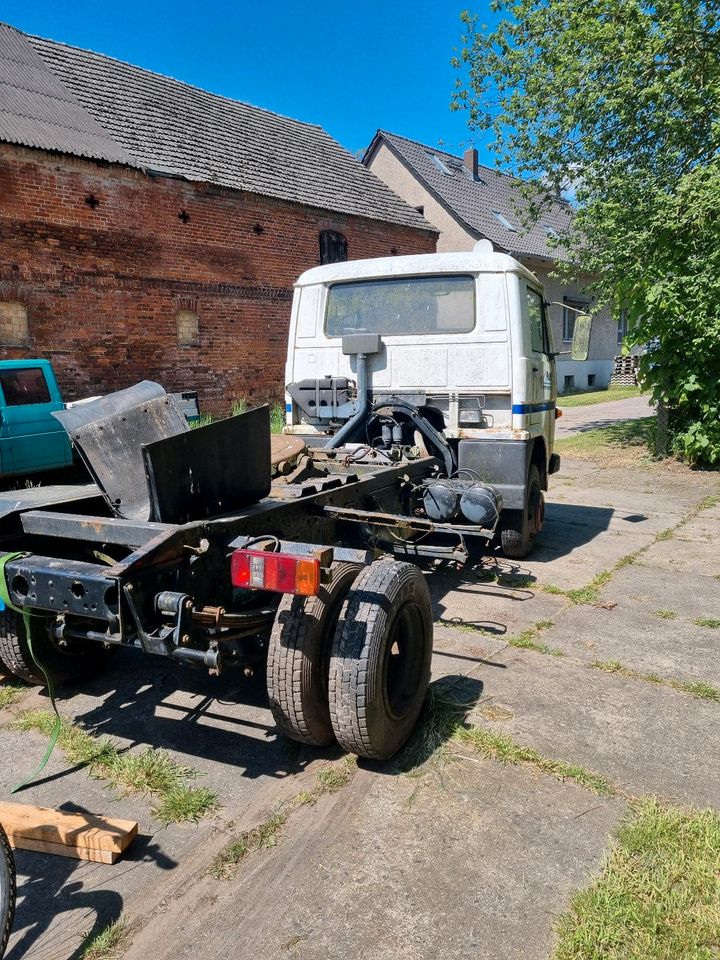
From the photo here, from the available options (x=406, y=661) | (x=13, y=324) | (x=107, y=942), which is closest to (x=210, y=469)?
(x=406, y=661)

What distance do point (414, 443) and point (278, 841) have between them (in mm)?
3540

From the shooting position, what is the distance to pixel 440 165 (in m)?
26.6

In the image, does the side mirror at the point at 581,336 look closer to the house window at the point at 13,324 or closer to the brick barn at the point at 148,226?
the brick barn at the point at 148,226

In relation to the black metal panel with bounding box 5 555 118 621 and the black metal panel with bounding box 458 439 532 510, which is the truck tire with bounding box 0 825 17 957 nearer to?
the black metal panel with bounding box 5 555 118 621

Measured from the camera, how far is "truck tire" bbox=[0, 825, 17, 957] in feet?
6.19

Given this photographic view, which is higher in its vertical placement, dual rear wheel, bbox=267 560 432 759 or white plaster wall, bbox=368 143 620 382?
white plaster wall, bbox=368 143 620 382

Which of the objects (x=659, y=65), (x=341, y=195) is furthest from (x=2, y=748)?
(x=341, y=195)

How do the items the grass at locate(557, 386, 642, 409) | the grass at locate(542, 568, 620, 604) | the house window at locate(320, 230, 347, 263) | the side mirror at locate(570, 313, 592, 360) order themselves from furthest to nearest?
the grass at locate(557, 386, 642, 409)
the house window at locate(320, 230, 347, 263)
the side mirror at locate(570, 313, 592, 360)
the grass at locate(542, 568, 620, 604)

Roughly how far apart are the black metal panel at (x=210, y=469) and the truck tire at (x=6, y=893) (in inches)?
50.2

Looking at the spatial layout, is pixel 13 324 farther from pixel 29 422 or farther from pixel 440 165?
pixel 440 165

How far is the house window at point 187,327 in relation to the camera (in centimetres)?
1426

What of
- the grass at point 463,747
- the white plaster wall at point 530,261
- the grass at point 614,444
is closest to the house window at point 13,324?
the grass at point 614,444

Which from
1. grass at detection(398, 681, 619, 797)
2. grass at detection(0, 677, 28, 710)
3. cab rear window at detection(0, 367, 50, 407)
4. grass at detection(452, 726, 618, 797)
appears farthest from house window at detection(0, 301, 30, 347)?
grass at detection(452, 726, 618, 797)

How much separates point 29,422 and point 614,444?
1006 centimetres
